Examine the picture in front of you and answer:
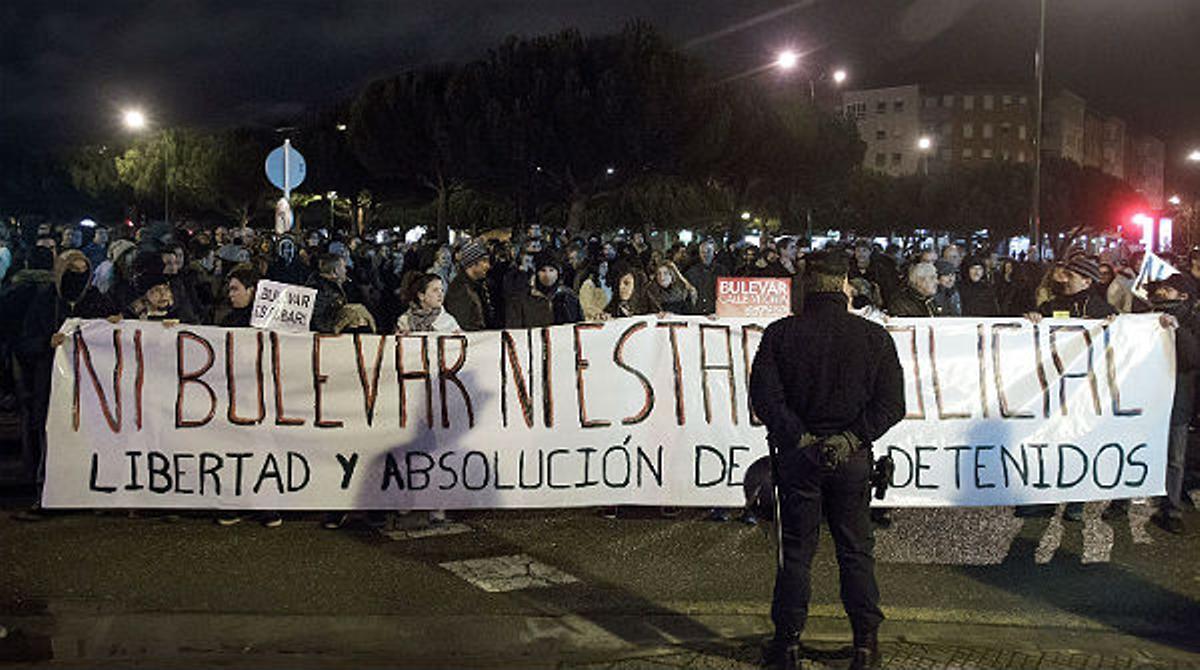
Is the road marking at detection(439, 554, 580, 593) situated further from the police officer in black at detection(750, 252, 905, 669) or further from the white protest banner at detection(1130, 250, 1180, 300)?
the white protest banner at detection(1130, 250, 1180, 300)

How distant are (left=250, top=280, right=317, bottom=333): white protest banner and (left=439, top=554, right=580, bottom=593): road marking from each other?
177 centimetres

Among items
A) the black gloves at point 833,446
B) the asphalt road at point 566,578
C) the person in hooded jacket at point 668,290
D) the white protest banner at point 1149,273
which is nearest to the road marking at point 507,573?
the asphalt road at point 566,578

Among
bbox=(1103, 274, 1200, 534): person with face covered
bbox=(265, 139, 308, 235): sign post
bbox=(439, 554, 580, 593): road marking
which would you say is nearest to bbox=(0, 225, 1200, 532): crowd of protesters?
bbox=(1103, 274, 1200, 534): person with face covered

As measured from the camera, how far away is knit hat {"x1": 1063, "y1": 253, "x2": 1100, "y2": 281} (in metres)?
7.98

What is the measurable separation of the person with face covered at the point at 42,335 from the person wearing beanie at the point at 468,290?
7.49ft

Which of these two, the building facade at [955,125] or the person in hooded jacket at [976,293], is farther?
the building facade at [955,125]

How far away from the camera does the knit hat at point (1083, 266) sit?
7984 millimetres

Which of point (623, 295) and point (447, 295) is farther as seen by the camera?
point (623, 295)

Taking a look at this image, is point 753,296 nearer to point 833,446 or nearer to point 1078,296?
point 1078,296

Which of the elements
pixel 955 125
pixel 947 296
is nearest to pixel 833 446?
pixel 947 296

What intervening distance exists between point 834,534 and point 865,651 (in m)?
0.46

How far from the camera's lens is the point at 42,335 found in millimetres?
7523

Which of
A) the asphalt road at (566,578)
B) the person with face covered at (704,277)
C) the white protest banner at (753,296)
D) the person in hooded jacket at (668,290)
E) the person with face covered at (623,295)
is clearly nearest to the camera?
the asphalt road at (566,578)

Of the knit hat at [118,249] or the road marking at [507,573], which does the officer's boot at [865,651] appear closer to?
the road marking at [507,573]
